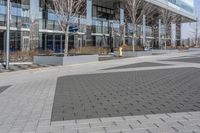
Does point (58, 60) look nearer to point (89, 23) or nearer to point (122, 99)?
point (122, 99)

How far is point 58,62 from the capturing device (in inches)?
984

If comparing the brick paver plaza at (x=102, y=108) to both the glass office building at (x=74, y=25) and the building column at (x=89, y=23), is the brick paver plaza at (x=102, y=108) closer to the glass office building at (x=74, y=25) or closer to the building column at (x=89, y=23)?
the glass office building at (x=74, y=25)

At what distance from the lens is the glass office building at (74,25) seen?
4088cm

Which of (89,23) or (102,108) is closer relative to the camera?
(102,108)

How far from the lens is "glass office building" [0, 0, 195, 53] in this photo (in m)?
40.9

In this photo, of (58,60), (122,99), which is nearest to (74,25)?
(58,60)

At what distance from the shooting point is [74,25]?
40.8 metres

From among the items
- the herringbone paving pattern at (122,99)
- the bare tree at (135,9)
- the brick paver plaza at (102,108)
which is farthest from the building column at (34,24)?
the herringbone paving pattern at (122,99)

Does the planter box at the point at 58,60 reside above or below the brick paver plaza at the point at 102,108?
above

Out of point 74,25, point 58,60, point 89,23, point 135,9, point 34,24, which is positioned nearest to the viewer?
point 58,60

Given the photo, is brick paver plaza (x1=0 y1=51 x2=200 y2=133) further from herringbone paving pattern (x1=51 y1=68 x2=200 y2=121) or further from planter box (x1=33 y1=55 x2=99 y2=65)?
planter box (x1=33 y1=55 x2=99 y2=65)

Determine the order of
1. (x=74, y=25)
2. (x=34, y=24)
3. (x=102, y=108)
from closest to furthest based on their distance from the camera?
1. (x=102, y=108)
2. (x=74, y=25)
3. (x=34, y=24)

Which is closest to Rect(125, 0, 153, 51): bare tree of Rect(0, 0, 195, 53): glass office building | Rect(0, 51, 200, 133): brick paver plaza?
Rect(0, 0, 195, 53): glass office building

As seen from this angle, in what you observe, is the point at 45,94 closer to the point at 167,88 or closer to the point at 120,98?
the point at 120,98
